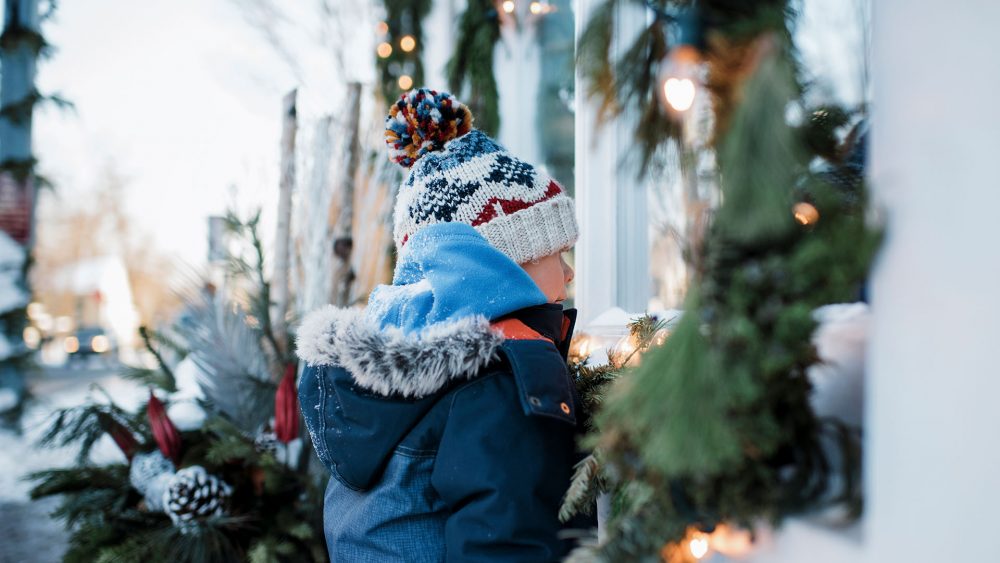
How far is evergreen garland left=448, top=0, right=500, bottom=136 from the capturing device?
2543 millimetres

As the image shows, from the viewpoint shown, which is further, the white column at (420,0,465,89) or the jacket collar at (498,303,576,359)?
the white column at (420,0,465,89)

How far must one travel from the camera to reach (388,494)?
3.42ft

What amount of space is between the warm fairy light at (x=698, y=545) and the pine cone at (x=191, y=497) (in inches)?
57.6

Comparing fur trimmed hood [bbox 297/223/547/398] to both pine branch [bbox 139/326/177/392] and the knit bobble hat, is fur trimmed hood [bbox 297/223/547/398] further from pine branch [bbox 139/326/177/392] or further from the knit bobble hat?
pine branch [bbox 139/326/177/392]

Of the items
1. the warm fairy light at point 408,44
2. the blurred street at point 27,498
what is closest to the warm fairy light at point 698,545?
the blurred street at point 27,498

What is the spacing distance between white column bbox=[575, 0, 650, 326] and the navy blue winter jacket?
33.8 inches

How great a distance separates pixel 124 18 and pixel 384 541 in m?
3.45

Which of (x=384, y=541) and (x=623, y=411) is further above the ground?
(x=623, y=411)

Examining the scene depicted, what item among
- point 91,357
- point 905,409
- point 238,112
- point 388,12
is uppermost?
point 388,12

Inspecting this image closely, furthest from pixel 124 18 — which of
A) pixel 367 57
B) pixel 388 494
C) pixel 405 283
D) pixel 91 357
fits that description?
pixel 388 494

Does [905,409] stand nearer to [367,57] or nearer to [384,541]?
[384,541]

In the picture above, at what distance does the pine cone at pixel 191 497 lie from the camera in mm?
1721

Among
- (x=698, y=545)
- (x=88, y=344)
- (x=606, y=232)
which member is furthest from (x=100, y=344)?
(x=698, y=545)

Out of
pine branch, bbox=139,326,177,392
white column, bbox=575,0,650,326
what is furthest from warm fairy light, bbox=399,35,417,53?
pine branch, bbox=139,326,177,392
